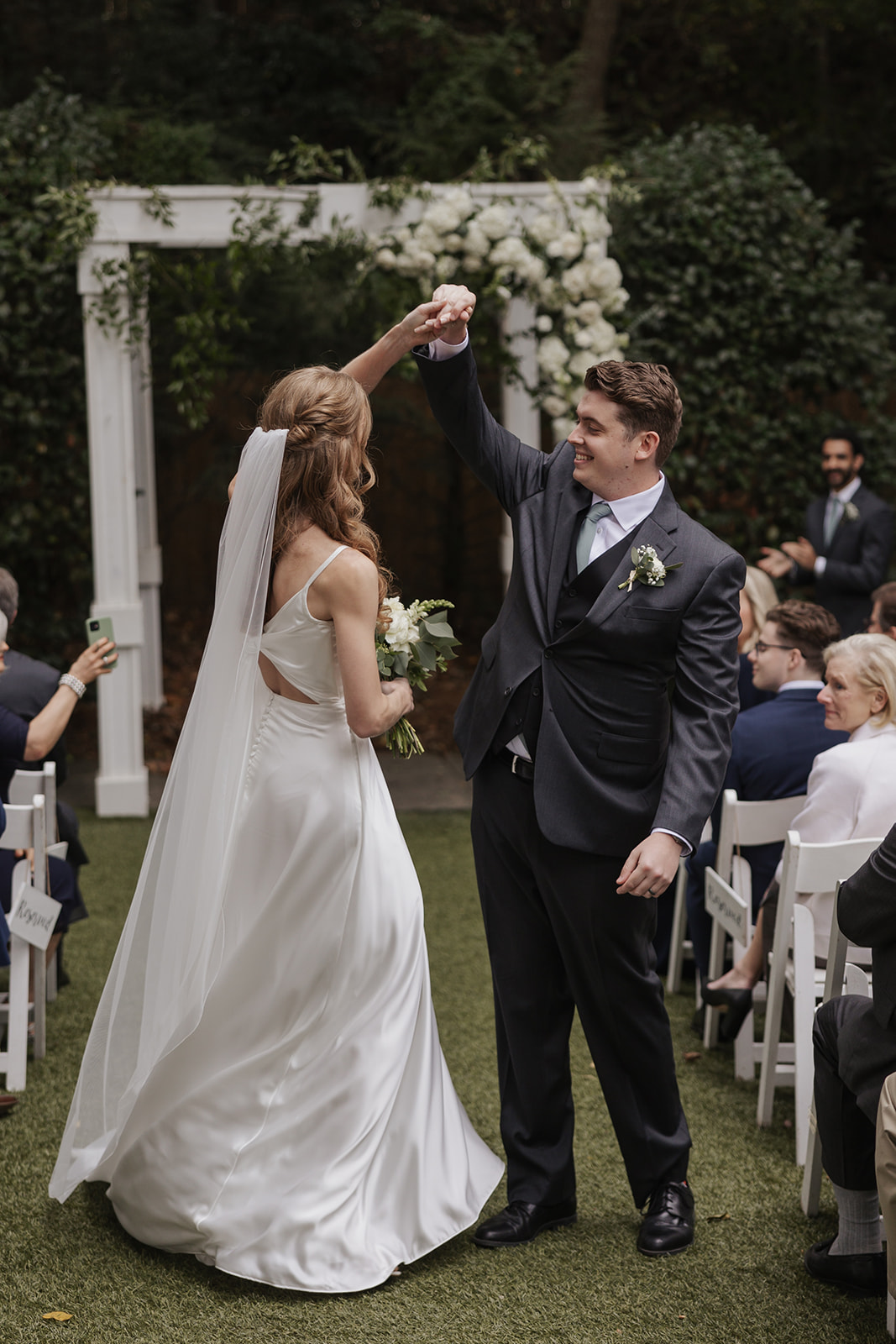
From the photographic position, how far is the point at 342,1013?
299cm

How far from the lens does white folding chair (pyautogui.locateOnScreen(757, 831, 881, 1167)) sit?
3412 mm

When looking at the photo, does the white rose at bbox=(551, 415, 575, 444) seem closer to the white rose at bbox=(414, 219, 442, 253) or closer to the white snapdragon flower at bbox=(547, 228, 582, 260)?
the white snapdragon flower at bbox=(547, 228, 582, 260)

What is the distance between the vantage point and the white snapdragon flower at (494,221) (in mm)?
6500

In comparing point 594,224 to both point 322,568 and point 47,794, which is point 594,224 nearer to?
point 47,794

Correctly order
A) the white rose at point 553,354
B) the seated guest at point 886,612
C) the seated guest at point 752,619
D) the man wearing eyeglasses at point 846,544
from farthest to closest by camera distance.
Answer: the man wearing eyeglasses at point 846,544, the white rose at point 553,354, the seated guest at point 752,619, the seated guest at point 886,612

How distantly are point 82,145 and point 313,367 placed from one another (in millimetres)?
5066

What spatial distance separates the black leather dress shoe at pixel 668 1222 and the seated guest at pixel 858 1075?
28 cm

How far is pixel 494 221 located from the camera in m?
6.51

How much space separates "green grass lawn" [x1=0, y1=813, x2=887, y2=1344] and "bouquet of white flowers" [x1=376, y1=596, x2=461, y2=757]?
1208mm

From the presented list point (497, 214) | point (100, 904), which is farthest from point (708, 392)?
point (100, 904)

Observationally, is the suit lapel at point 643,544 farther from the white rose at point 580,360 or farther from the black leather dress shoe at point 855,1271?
the white rose at point 580,360

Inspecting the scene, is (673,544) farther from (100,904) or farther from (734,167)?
(734,167)

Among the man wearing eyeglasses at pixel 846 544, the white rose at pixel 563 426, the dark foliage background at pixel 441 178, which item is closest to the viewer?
the white rose at pixel 563 426

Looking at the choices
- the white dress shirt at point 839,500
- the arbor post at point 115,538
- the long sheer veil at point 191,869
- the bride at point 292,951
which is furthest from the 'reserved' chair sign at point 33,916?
the white dress shirt at point 839,500
